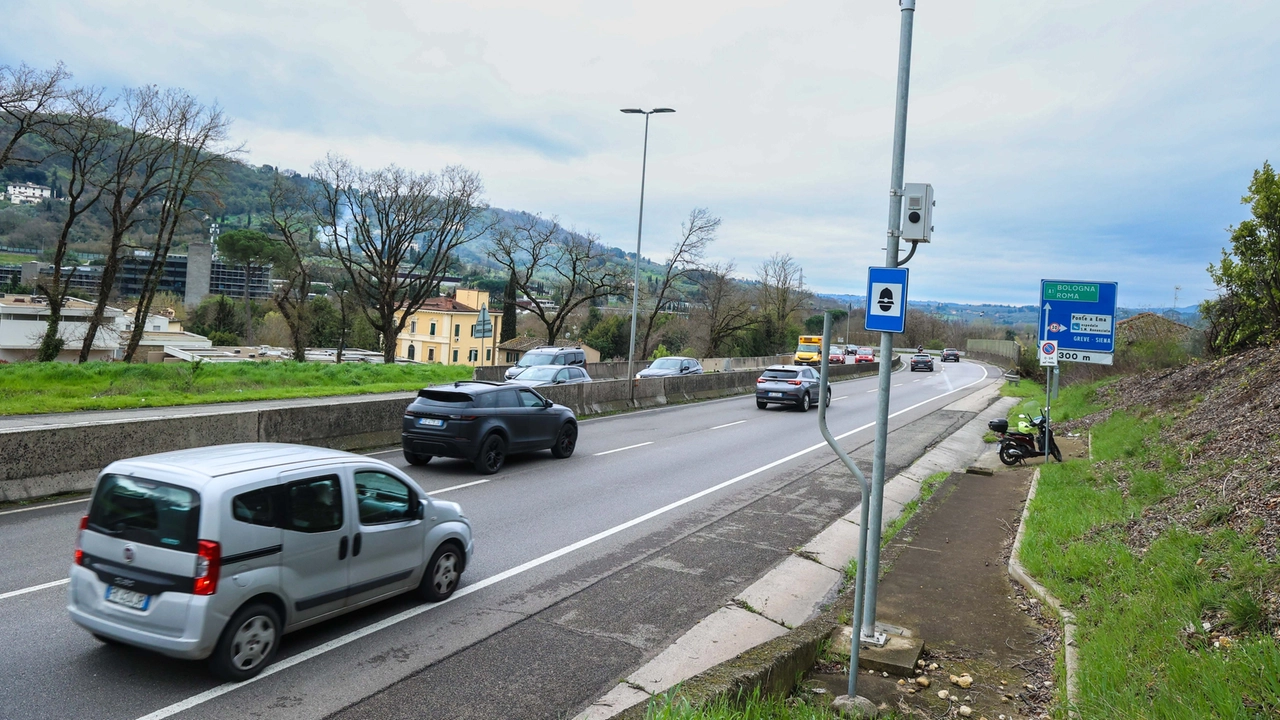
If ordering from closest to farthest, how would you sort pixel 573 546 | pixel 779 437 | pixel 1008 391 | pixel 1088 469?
pixel 573 546, pixel 1088 469, pixel 779 437, pixel 1008 391

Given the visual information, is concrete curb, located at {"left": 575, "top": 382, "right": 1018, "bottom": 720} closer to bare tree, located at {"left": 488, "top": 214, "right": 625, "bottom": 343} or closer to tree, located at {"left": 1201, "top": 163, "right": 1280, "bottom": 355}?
tree, located at {"left": 1201, "top": 163, "right": 1280, "bottom": 355}

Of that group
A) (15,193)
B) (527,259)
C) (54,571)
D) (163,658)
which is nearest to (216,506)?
(163,658)

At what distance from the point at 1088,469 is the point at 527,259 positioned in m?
52.3

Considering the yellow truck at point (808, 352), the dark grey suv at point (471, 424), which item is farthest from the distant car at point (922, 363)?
the dark grey suv at point (471, 424)

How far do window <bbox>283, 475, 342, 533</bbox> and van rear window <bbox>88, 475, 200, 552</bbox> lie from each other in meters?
0.67

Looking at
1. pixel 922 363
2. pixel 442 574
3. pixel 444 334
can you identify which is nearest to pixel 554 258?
pixel 922 363

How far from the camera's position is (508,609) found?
7191 millimetres

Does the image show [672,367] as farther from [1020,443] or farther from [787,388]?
[1020,443]

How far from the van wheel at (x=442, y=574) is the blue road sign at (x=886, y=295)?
445 centimetres

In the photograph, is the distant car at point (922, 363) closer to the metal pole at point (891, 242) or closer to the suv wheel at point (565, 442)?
the suv wheel at point (565, 442)

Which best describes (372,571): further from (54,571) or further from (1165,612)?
(1165,612)

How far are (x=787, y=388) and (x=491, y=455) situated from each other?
1637 cm

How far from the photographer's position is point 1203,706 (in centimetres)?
409

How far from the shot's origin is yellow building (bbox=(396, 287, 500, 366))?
317ft
